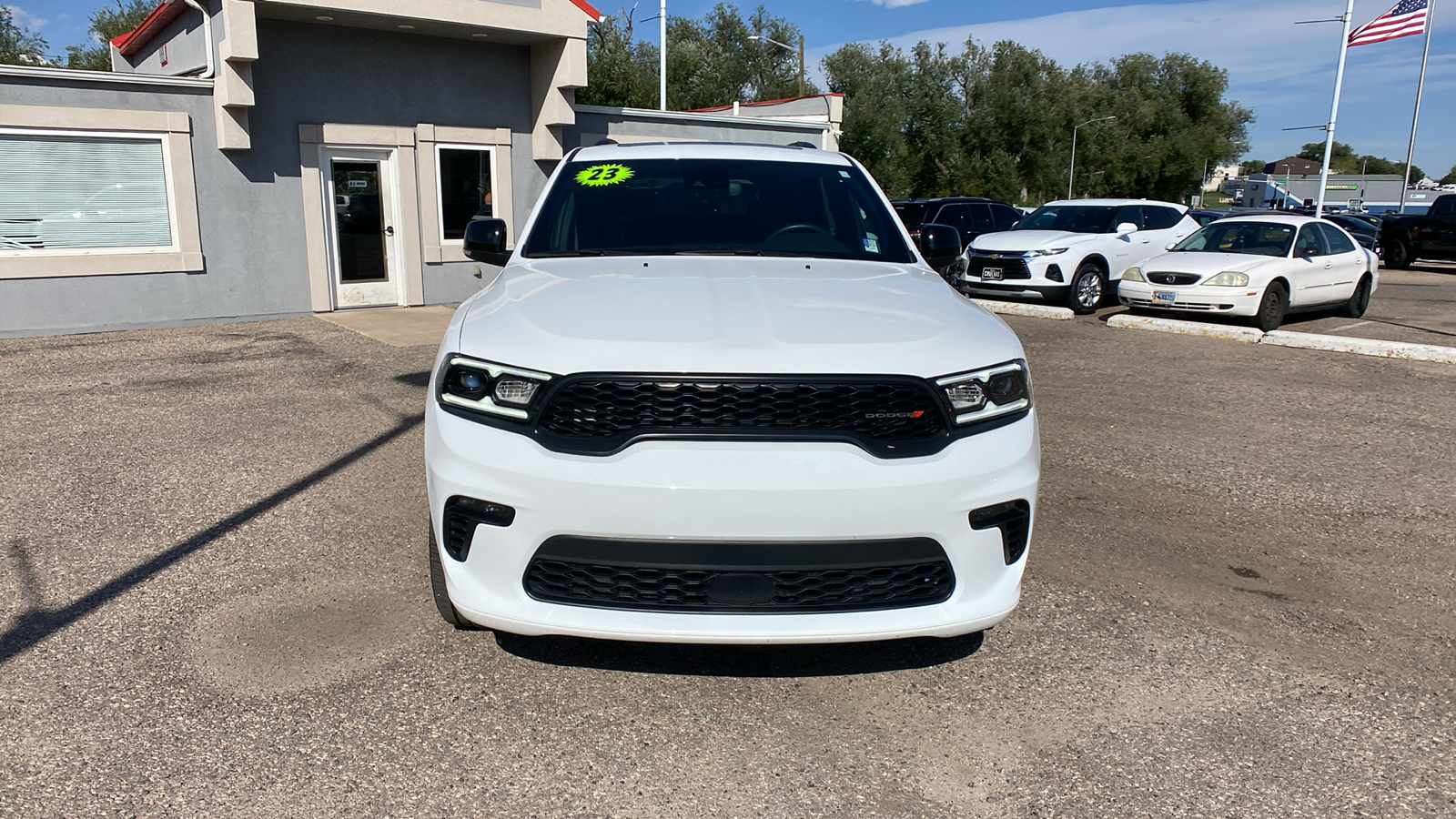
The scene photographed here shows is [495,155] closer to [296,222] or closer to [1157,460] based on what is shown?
[296,222]

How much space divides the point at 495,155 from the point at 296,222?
3090 millimetres

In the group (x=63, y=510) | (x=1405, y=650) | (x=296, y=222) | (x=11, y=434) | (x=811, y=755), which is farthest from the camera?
(x=296, y=222)

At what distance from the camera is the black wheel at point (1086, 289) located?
14695 mm

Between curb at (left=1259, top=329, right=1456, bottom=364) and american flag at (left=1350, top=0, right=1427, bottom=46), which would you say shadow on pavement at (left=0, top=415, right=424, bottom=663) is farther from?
american flag at (left=1350, top=0, right=1427, bottom=46)

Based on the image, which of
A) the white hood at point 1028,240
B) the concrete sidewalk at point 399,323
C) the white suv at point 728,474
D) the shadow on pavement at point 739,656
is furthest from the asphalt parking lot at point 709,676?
the white hood at point 1028,240

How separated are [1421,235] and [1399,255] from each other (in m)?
1.16

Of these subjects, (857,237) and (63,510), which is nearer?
(857,237)

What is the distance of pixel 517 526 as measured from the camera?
2709mm

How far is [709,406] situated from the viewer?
2.73m

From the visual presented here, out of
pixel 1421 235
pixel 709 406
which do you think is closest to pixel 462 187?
pixel 709 406

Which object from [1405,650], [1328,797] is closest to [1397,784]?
[1328,797]

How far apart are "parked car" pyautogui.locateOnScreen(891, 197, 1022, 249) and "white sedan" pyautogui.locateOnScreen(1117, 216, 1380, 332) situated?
14.0 ft

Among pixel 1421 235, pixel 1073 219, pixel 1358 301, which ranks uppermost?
pixel 1073 219

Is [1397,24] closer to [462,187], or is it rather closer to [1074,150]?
[462,187]
